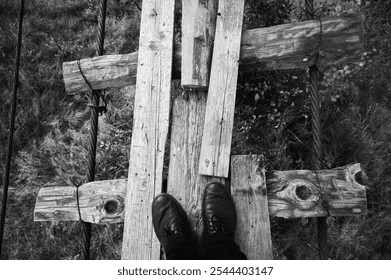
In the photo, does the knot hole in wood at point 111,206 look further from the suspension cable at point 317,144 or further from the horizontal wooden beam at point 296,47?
the suspension cable at point 317,144

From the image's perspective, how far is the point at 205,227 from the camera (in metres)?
1.76

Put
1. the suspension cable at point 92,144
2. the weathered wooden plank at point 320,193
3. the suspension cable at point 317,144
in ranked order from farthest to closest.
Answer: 1. the suspension cable at point 92,144
2. the suspension cable at point 317,144
3. the weathered wooden plank at point 320,193

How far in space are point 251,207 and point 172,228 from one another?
0.44 metres

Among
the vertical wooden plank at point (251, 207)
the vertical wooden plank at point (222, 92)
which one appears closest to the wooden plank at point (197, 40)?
the vertical wooden plank at point (222, 92)

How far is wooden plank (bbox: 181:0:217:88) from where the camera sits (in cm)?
179

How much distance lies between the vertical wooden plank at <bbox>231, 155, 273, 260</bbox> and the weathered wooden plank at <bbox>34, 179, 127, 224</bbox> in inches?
25.8

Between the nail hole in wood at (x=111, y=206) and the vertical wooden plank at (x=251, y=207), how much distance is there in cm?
68

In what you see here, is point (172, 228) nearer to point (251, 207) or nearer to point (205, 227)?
point (205, 227)

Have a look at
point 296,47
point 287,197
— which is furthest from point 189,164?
point 296,47

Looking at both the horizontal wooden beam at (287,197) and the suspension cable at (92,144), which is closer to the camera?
the horizontal wooden beam at (287,197)

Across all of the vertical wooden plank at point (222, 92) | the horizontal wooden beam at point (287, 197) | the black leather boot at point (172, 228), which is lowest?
the black leather boot at point (172, 228)

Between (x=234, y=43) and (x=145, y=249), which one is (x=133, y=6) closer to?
(x=234, y=43)

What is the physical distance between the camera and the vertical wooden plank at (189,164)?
1.80 m

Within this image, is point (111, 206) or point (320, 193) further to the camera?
point (111, 206)
